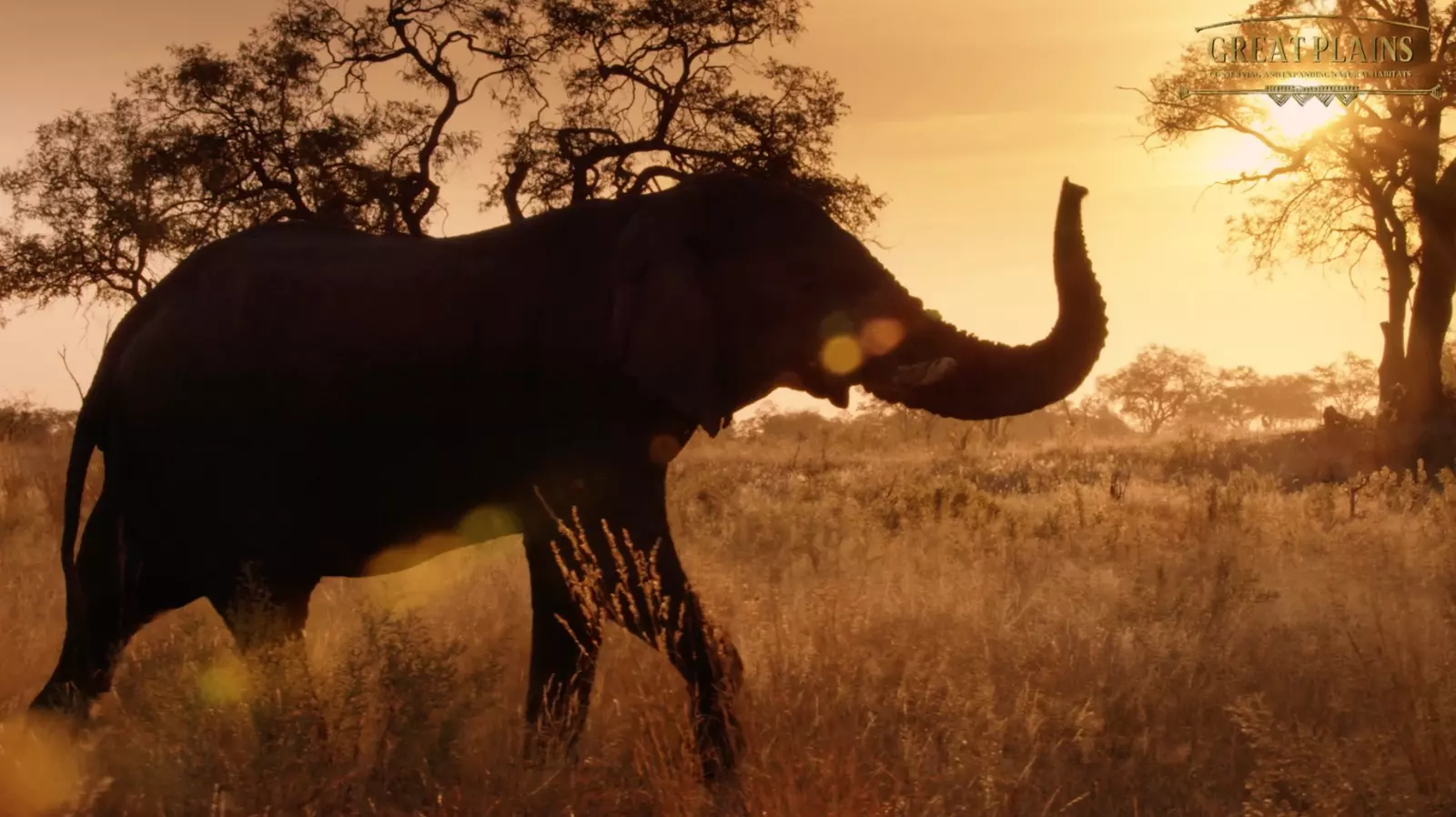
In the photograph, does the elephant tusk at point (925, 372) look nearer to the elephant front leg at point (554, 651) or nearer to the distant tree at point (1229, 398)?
the elephant front leg at point (554, 651)

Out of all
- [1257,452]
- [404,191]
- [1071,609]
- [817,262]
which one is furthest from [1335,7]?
[817,262]

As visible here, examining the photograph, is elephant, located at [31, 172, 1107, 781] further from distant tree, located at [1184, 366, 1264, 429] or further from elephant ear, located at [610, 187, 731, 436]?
distant tree, located at [1184, 366, 1264, 429]

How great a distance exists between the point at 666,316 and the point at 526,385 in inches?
24.5

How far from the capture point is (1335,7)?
84.0ft

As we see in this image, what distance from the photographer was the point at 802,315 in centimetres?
476

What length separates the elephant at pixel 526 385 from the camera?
4.68m

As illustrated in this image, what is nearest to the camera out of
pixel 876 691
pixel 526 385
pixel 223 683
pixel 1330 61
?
pixel 223 683

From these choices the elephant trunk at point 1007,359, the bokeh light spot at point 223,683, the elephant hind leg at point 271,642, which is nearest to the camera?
the elephant hind leg at point 271,642

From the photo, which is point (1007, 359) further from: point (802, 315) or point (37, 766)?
point (37, 766)

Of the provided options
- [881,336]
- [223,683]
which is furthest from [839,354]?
[223,683]

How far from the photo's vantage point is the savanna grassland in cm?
409

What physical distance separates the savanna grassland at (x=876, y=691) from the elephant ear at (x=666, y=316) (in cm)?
92

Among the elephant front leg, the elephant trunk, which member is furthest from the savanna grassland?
the elephant trunk

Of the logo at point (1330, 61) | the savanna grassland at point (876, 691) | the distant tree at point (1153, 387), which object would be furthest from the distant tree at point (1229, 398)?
the savanna grassland at point (876, 691)
